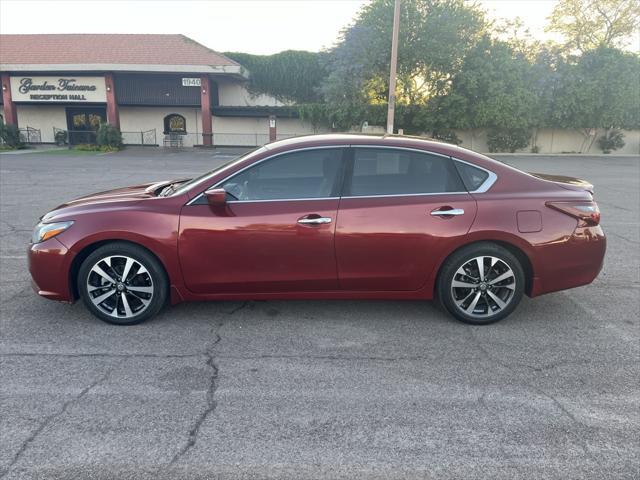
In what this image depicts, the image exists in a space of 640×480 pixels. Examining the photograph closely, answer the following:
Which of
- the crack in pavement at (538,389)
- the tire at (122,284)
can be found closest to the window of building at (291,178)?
the tire at (122,284)

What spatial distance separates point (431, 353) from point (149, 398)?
2.08 metres

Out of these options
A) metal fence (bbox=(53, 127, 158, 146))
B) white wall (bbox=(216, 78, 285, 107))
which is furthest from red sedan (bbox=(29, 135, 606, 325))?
white wall (bbox=(216, 78, 285, 107))

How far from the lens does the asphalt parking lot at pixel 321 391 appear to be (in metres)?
2.59

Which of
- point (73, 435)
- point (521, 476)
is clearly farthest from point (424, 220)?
point (73, 435)

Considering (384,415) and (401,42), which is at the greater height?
(401,42)

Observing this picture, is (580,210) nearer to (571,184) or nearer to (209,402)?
(571,184)

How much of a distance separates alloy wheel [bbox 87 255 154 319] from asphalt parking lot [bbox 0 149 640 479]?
0.19m

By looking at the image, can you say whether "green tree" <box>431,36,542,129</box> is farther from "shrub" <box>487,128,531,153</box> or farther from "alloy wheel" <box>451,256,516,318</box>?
"alloy wheel" <box>451,256,516,318</box>

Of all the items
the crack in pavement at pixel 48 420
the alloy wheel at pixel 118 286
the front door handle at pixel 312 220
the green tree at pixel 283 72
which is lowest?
the crack in pavement at pixel 48 420

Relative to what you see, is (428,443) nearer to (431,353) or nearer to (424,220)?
(431,353)

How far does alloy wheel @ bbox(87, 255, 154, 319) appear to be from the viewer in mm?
4145

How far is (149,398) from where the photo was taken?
10.3 ft

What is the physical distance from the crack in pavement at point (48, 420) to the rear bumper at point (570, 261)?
3.57 metres

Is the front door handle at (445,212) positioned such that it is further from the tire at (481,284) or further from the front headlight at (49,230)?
the front headlight at (49,230)
